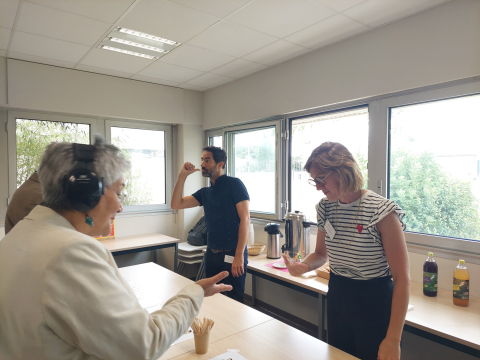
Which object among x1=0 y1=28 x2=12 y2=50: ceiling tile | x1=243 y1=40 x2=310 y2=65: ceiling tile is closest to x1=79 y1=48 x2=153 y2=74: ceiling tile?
x1=0 y1=28 x2=12 y2=50: ceiling tile

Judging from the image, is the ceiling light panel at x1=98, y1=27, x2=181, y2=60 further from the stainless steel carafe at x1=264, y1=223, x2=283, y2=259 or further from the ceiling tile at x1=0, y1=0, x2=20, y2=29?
the stainless steel carafe at x1=264, y1=223, x2=283, y2=259

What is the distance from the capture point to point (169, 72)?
12.2 feet

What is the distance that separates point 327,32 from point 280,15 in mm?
506

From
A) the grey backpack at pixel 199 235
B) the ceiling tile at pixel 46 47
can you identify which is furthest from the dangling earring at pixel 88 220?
the grey backpack at pixel 199 235

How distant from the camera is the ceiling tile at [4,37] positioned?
8.55 feet

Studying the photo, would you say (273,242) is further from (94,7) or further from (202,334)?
(94,7)

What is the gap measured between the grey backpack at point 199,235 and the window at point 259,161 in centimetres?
74

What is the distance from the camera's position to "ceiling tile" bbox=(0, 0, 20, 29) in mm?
2172

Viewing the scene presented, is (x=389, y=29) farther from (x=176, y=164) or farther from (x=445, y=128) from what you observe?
(x=176, y=164)

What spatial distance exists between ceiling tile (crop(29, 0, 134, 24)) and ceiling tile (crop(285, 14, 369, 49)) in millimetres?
1352

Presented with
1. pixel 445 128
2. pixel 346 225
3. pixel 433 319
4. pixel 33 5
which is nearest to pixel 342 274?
pixel 346 225

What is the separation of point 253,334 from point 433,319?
41.4 inches

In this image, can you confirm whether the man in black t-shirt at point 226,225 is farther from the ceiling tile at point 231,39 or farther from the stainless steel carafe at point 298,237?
the ceiling tile at point 231,39

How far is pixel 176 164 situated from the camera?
4.64 meters
